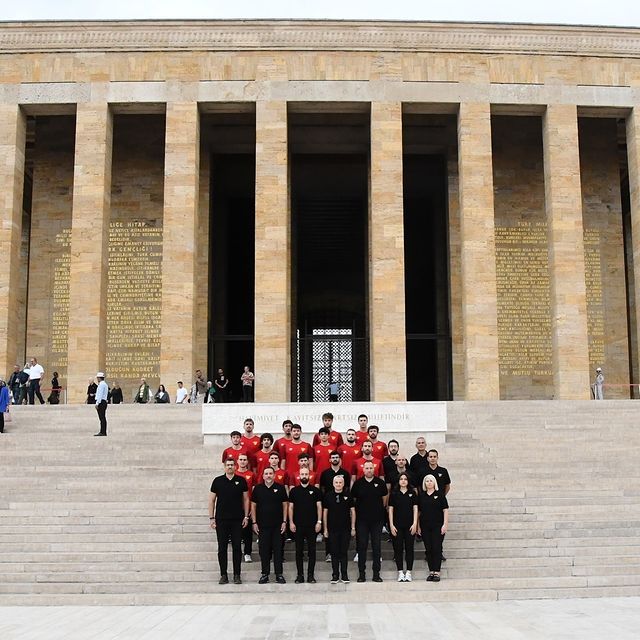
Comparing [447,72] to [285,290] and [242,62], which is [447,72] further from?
[285,290]

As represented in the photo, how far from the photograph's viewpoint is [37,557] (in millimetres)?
9234

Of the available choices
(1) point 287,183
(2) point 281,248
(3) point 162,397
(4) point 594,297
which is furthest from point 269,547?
(4) point 594,297

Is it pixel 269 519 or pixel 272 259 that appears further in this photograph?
pixel 272 259

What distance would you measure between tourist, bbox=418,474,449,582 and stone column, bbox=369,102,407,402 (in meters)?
11.7

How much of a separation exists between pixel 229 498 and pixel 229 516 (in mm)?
181

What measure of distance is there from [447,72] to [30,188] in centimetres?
1412

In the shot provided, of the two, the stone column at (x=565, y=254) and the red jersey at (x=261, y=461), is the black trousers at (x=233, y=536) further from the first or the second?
the stone column at (x=565, y=254)

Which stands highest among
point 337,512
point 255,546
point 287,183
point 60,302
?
point 287,183

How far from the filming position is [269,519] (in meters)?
8.45

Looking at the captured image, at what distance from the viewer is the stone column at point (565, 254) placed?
20.9 m

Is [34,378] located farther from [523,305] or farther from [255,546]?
[523,305]

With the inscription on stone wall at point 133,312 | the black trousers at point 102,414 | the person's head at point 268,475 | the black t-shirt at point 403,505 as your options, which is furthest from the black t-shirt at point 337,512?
the inscription on stone wall at point 133,312

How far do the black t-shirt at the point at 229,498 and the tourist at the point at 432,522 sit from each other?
6.13ft

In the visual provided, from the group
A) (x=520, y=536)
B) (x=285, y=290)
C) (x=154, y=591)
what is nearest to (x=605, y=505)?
(x=520, y=536)
